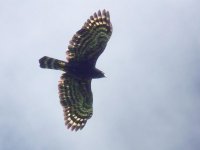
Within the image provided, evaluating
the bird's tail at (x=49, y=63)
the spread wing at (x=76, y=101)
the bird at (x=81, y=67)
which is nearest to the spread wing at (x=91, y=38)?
the bird at (x=81, y=67)

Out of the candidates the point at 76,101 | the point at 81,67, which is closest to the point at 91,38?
the point at 81,67

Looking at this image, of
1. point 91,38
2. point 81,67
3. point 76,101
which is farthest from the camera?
point 76,101

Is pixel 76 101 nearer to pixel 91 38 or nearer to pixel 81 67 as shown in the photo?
pixel 81 67

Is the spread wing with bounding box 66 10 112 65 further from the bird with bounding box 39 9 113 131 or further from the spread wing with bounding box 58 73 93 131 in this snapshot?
the spread wing with bounding box 58 73 93 131

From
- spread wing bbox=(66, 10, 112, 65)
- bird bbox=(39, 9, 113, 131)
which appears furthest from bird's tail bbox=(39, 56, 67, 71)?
spread wing bbox=(66, 10, 112, 65)

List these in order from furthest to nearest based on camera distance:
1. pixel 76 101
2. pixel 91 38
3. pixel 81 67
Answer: pixel 76 101
pixel 81 67
pixel 91 38

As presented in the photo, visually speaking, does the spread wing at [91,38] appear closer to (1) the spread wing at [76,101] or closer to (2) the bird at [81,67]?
(2) the bird at [81,67]

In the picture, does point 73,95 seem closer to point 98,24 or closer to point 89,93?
point 89,93
